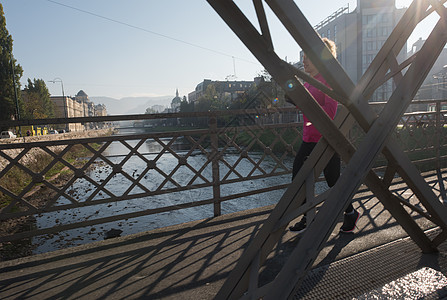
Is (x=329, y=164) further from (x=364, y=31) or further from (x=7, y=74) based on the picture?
(x=364, y=31)

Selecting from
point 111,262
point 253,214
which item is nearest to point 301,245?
point 111,262

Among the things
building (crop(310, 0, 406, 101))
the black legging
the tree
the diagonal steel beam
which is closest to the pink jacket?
the black legging

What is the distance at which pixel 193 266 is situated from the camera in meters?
2.62

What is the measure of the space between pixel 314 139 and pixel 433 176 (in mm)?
3966

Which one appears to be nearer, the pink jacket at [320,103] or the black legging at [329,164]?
the pink jacket at [320,103]

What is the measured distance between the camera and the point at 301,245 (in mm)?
1371

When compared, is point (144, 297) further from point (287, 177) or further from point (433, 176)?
point (287, 177)

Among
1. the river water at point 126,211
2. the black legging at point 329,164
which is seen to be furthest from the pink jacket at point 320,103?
the river water at point 126,211

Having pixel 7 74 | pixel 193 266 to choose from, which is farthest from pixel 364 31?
pixel 193 266

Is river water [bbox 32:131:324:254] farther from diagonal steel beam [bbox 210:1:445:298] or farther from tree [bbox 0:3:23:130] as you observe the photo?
tree [bbox 0:3:23:130]

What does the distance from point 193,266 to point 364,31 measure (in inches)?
2280

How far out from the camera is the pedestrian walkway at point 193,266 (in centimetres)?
222

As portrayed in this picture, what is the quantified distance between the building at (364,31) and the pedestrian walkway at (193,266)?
5276cm

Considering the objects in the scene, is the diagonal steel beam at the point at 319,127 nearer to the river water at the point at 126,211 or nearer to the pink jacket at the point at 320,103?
the pink jacket at the point at 320,103
